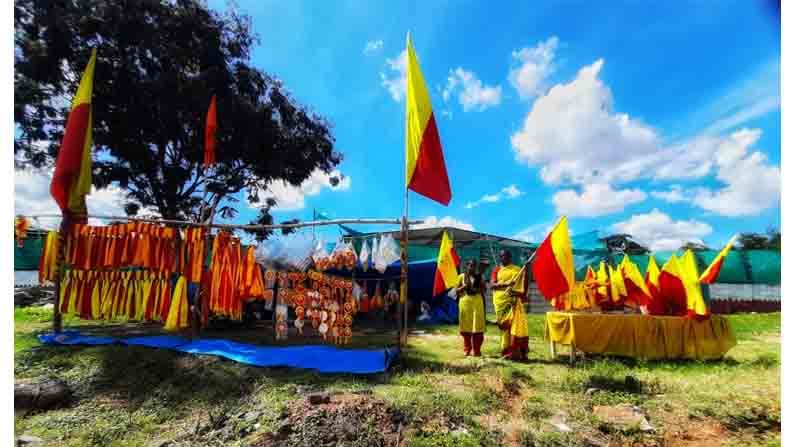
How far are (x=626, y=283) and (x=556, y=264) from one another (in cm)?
316

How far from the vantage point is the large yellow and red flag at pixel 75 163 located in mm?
6395

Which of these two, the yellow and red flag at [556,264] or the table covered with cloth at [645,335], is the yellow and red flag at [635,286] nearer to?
the table covered with cloth at [645,335]

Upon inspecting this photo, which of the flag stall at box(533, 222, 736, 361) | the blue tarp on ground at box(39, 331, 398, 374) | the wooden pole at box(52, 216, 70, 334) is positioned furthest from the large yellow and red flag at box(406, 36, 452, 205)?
the wooden pole at box(52, 216, 70, 334)

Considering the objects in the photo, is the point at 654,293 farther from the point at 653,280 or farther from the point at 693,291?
the point at 693,291

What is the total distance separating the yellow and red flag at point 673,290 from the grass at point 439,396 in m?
0.94

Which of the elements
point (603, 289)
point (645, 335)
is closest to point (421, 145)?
point (645, 335)

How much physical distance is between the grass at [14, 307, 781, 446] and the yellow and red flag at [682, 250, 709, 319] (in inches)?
32.5

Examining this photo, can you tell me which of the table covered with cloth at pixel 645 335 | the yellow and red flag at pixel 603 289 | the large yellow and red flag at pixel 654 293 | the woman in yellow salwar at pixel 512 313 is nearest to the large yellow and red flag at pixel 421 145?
the woman in yellow salwar at pixel 512 313

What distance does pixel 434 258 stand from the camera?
39.3ft

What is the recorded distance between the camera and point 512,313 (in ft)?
20.3

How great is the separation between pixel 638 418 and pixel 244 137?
12401 mm

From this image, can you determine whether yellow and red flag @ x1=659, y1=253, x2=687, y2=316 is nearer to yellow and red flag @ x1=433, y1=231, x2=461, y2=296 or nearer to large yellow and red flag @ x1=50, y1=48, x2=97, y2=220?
yellow and red flag @ x1=433, y1=231, x2=461, y2=296

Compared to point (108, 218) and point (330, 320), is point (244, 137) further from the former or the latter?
point (330, 320)

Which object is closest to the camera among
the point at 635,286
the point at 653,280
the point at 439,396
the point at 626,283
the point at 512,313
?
the point at 439,396
